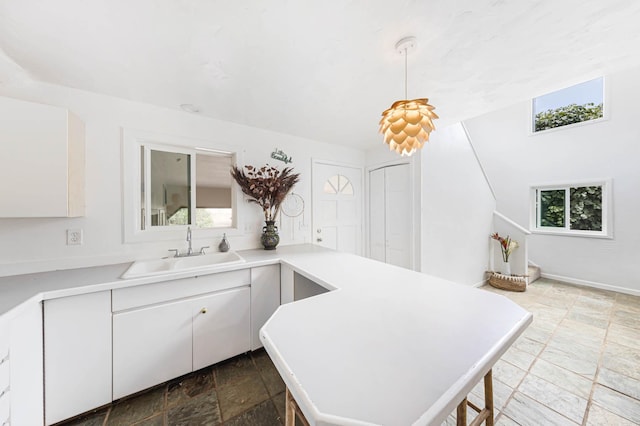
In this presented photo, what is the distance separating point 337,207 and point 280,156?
1071 millimetres

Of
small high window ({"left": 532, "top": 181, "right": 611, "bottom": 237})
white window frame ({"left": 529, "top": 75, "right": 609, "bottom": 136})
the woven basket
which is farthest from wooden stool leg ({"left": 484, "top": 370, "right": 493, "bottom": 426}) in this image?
small high window ({"left": 532, "top": 181, "right": 611, "bottom": 237})

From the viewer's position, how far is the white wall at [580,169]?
11.2 feet

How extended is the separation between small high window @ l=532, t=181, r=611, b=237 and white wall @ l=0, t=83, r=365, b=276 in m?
5.65

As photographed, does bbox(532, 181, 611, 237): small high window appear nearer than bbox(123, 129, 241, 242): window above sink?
No

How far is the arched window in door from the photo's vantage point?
304 cm

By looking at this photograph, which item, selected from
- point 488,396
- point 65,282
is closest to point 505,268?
point 488,396

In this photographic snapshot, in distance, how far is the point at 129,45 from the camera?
4.08 feet

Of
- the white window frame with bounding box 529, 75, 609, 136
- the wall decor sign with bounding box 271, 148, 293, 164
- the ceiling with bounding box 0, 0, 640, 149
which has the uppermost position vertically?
the white window frame with bounding box 529, 75, 609, 136

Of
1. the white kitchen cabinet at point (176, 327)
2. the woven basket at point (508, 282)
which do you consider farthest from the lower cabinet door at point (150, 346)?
the woven basket at point (508, 282)

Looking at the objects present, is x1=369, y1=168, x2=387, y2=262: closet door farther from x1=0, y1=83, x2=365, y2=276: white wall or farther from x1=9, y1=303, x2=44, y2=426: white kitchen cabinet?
x1=9, y1=303, x2=44, y2=426: white kitchen cabinet

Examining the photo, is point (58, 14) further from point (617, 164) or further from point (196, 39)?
point (617, 164)

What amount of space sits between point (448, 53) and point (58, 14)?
206 cm

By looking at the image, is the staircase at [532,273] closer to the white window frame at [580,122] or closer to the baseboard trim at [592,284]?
the baseboard trim at [592,284]

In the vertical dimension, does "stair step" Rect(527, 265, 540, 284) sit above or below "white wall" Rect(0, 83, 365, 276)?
below
